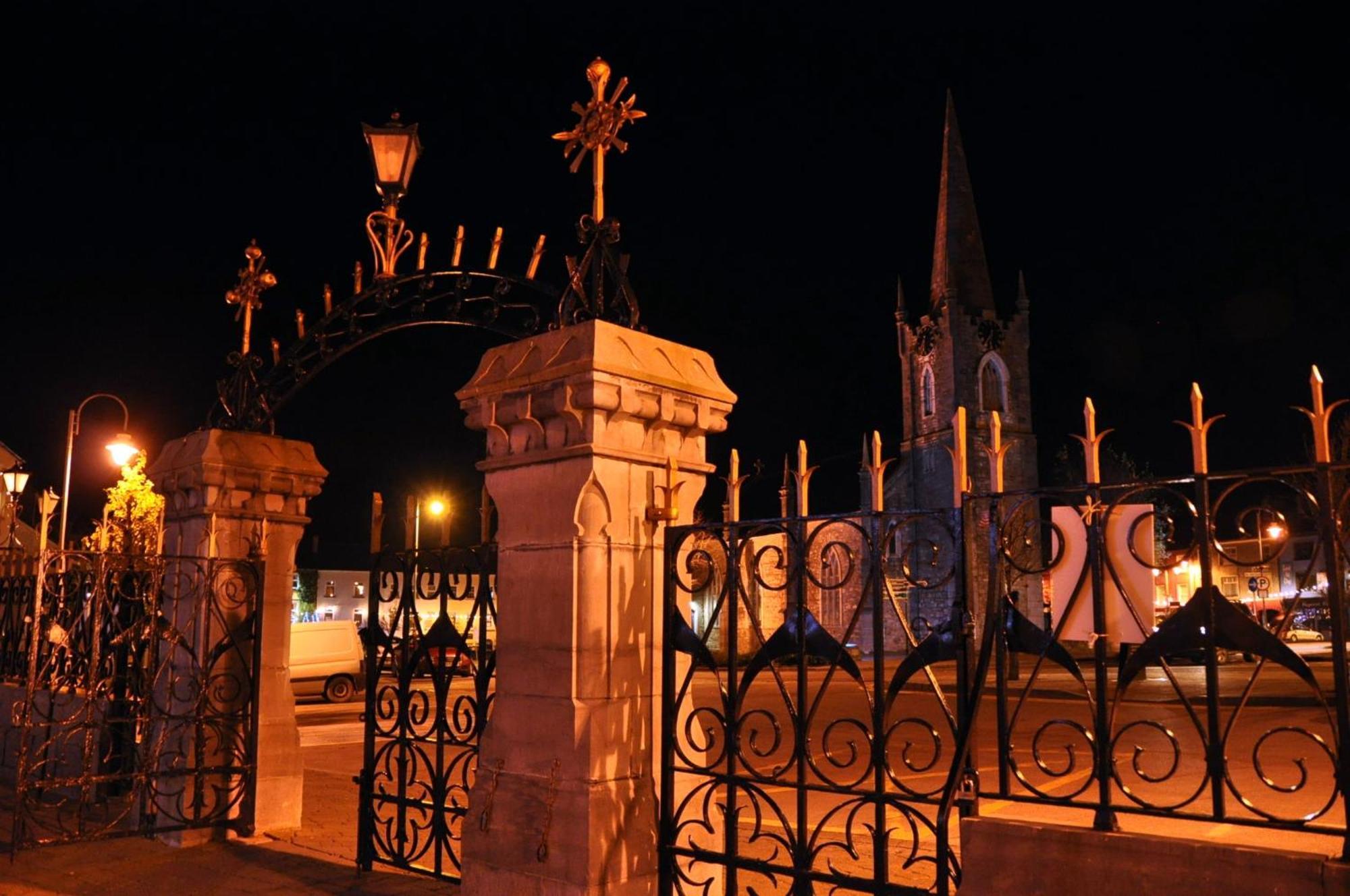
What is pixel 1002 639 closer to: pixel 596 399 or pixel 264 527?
pixel 596 399

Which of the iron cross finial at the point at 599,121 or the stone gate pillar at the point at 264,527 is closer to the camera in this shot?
the iron cross finial at the point at 599,121

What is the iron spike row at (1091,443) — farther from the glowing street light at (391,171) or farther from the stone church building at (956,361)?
the stone church building at (956,361)

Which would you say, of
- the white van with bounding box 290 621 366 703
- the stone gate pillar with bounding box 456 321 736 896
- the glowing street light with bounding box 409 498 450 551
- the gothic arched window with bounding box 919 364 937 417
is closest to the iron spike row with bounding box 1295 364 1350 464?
the stone gate pillar with bounding box 456 321 736 896

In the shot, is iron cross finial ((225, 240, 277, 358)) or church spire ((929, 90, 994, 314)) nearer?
iron cross finial ((225, 240, 277, 358))

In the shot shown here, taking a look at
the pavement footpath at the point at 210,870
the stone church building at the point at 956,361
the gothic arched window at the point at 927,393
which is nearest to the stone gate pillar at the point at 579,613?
the pavement footpath at the point at 210,870

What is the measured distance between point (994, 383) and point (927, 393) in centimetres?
412

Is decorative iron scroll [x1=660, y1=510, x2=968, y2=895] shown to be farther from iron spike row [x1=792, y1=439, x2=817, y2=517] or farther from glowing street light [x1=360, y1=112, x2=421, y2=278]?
glowing street light [x1=360, y1=112, x2=421, y2=278]

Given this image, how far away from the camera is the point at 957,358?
62.6 m

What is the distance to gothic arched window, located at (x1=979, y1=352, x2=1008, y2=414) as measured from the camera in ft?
209

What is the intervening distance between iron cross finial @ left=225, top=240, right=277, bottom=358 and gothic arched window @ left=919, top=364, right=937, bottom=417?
5748cm

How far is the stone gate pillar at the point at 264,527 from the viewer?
8359mm

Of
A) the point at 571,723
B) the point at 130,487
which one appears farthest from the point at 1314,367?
the point at 130,487

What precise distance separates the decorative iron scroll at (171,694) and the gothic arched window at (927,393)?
58139mm

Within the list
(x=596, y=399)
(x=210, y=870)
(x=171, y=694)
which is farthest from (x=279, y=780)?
(x=596, y=399)
